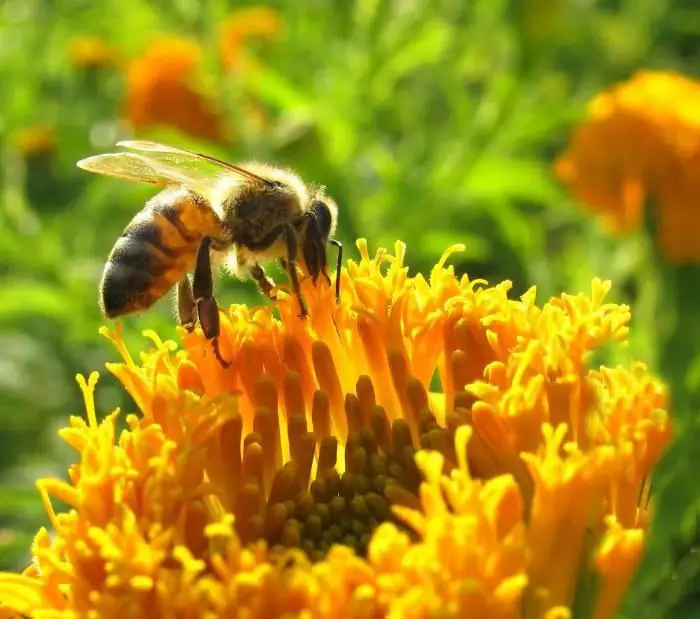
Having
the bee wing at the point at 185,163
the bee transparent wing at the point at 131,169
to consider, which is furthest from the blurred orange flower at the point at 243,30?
the bee transparent wing at the point at 131,169

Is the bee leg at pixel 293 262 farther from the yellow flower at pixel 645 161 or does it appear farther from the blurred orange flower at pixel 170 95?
the blurred orange flower at pixel 170 95

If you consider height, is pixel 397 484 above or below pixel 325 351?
below

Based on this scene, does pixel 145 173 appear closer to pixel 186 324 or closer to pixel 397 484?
pixel 186 324

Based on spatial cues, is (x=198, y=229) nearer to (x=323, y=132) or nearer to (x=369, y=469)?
(x=369, y=469)

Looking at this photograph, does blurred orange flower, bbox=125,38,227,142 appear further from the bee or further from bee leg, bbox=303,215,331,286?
bee leg, bbox=303,215,331,286

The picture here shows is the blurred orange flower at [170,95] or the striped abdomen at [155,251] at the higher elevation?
the blurred orange flower at [170,95]

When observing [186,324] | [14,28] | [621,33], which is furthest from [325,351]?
[621,33]
